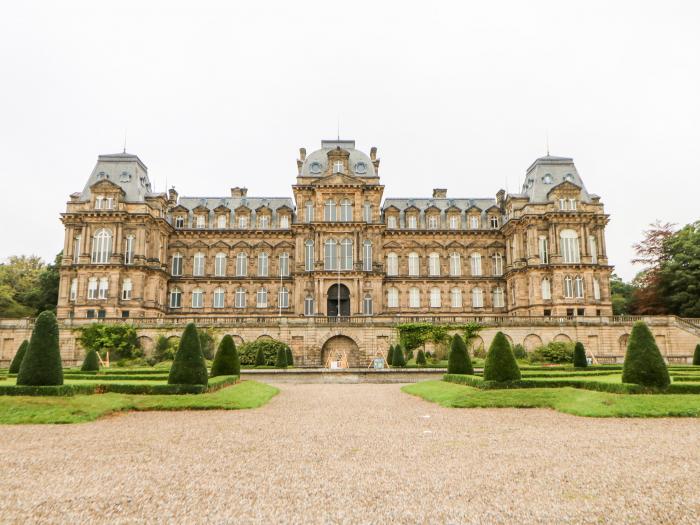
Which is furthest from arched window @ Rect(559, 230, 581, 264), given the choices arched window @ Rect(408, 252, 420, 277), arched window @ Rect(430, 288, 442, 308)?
arched window @ Rect(408, 252, 420, 277)

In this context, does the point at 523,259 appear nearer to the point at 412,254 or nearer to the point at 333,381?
the point at 412,254

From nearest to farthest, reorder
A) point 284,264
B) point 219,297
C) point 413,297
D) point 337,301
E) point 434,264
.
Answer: point 337,301 → point 219,297 → point 413,297 → point 284,264 → point 434,264

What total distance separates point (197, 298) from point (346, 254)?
53.3ft

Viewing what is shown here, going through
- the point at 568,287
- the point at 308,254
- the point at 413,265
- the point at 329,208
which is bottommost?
the point at 568,287

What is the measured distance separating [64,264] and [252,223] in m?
18.1

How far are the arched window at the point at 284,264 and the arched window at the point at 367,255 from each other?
9.11 meters

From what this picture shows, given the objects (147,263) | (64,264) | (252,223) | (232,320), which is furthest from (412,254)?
(64,264)

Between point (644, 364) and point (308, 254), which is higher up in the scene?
point (308, 254)

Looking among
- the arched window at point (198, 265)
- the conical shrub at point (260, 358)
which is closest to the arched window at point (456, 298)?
the conical shrub at point (260, 358)

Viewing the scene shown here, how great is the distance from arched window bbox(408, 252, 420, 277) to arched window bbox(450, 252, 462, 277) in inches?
138

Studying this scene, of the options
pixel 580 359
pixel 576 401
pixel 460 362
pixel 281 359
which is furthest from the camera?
pixel 281 359

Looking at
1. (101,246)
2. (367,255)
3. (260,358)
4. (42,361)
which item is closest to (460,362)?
(42,361)

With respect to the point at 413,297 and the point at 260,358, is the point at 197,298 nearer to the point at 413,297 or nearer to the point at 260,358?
the point at 260,358

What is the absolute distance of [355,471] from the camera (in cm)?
910
